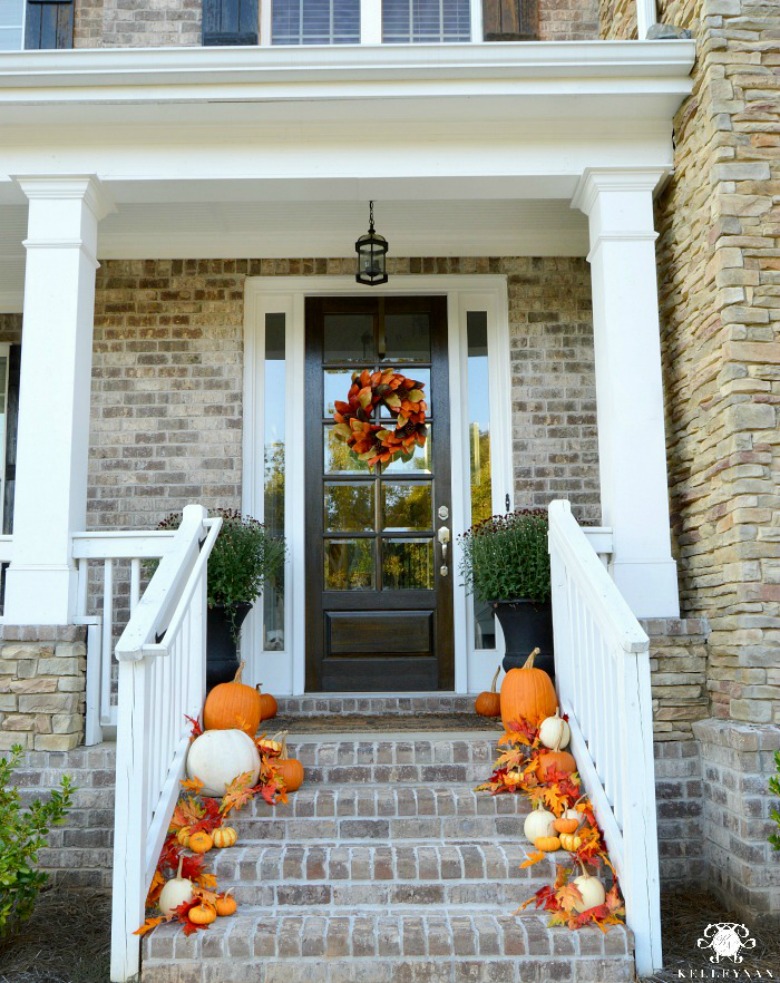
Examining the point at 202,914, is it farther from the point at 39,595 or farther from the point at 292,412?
the point at 292,412

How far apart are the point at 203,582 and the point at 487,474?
210cm

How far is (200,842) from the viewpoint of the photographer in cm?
318

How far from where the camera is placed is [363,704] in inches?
187

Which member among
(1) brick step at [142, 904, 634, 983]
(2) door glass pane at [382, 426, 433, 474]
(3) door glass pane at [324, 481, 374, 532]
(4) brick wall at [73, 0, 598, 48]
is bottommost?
(1) brick step at [142, 904, 634, 983]

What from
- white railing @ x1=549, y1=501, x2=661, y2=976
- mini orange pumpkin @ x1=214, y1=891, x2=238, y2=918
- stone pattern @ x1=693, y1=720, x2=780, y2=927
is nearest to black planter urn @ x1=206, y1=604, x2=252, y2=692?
mini orange pumpkin @ x1=214, y1=891, x2=238, y2=918

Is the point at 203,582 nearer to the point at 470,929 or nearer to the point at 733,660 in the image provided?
the point at 470,929

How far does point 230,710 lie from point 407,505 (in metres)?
1.96

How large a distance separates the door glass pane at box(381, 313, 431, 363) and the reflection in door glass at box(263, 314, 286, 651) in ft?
2.08

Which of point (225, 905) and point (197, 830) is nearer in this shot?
point (225, 905)

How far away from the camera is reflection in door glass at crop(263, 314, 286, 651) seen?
523 cm

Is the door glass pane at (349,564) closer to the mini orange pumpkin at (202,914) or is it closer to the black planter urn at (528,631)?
the black planter urn at (528,631)

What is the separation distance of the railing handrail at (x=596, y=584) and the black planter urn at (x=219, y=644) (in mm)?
1619

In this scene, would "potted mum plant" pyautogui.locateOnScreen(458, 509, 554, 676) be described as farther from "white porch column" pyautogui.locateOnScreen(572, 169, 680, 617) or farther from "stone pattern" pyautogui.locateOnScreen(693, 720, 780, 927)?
"stone pattern" pyautogui.locateOnScreen(693, 720, 780, 927)

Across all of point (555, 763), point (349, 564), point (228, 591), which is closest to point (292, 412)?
point (349, 564)
